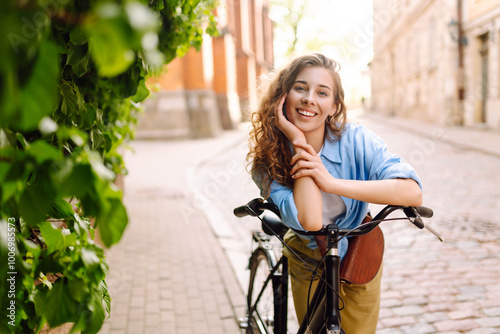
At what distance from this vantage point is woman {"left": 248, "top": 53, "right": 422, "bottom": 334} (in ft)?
6.89

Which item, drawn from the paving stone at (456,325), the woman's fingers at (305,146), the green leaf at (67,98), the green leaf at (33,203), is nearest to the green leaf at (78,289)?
the green leaf at (33,203)

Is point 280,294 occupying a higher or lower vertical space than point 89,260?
lower

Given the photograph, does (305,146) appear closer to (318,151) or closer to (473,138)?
(318,151)

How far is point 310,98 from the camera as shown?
2.18 m

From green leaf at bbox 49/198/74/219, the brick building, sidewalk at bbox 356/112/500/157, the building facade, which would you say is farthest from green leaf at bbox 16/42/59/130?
the building facade

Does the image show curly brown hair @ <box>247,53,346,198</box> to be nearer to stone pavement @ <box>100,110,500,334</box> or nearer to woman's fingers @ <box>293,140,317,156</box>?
woman's fingers @ <box>293,140,317,156</box>

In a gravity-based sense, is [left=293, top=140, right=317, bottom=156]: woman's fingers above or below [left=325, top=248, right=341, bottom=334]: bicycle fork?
above

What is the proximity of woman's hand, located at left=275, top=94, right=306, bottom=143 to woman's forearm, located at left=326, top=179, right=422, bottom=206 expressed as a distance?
28 centimetres

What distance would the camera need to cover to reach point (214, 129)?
71.4 ft

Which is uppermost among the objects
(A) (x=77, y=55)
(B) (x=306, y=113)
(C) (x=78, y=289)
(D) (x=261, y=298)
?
(A) (x=77, y=55)

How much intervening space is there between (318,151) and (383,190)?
483 millimetres

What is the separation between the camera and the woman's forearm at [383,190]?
6.29 feet

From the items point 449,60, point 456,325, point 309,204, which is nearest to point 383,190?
point 309,204

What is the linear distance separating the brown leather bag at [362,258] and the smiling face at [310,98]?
553 mm
